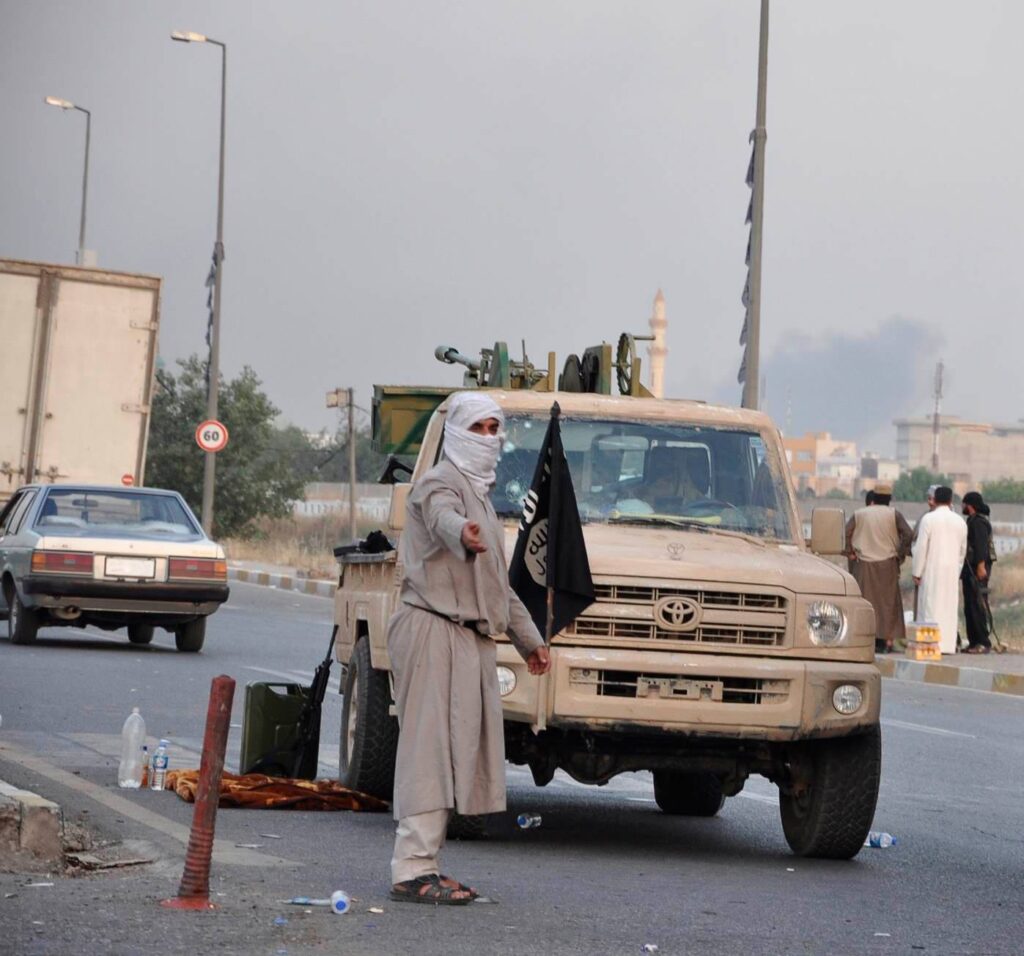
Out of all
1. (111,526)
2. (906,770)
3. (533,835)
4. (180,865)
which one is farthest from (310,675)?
(180,865)

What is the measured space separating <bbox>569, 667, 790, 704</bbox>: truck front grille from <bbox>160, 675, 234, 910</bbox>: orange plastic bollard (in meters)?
2.19

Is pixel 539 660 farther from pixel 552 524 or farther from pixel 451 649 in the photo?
pixel 552 524

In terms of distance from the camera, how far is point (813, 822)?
Answer: 31.0 ft

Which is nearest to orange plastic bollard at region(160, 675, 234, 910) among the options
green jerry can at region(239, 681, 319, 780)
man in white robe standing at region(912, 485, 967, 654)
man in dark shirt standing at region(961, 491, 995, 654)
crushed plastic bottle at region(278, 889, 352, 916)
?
crushed plastic bottle at region(278, 889, 352, 916)

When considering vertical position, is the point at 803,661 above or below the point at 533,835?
above

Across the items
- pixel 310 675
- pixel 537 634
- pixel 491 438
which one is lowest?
pixel 310 675

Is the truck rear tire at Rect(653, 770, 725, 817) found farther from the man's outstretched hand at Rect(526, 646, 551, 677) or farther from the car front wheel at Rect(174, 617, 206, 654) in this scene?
the car front wheel at Rect(174, 617, 206, 654)

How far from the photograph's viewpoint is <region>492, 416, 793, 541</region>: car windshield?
10.0m

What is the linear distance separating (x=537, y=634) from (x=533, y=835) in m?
2.31

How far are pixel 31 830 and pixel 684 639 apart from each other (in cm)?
277

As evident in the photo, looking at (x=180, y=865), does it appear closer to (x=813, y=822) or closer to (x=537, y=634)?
(x=537, y=634)

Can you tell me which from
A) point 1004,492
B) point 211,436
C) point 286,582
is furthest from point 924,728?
point 1004,492

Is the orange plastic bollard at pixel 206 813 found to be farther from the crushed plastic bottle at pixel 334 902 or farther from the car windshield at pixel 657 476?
the car windshield at pixel 657 476

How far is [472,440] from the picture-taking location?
300 inches
